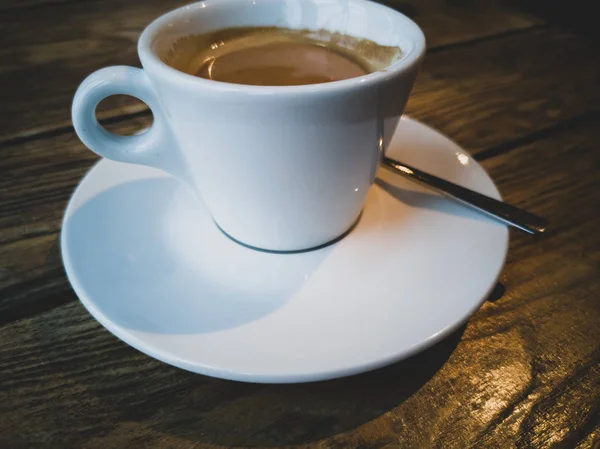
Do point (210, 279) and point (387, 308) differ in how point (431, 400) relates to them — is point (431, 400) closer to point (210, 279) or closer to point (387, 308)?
point (387, 308)

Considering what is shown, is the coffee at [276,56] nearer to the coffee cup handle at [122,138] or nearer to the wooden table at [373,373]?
the coffee cup handle at [122,138]

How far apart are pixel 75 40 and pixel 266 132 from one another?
861 mm

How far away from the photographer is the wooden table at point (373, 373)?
0.41 meters

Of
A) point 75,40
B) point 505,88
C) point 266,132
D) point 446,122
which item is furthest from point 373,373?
point 75,40

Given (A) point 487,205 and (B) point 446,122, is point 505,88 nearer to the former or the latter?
(B) point 446,122

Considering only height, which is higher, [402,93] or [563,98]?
[402,93]

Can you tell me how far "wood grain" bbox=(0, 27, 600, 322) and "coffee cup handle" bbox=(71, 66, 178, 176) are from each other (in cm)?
16

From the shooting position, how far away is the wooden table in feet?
1.33

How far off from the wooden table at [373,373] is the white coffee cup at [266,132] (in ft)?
0.54

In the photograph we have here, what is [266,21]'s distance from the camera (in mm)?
650

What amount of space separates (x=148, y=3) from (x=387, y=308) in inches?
46.0

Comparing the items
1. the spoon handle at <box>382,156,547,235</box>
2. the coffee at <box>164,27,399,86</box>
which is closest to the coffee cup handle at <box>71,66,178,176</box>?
the coffee at <box>164,27,399,86</box>

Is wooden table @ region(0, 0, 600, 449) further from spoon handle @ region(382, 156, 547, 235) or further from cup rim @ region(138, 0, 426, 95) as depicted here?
cup rim @ region(138, 0, 426, 95)

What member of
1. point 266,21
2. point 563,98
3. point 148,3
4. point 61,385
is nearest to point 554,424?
point 61,385
